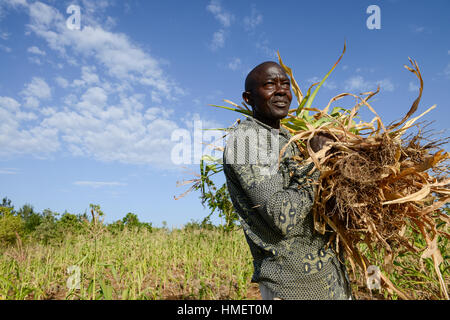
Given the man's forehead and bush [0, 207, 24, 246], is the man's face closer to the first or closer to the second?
the man's forehead

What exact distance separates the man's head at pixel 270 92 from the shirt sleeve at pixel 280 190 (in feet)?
1.24

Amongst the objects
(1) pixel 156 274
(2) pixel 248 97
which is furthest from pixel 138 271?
(2) pixel 248 97

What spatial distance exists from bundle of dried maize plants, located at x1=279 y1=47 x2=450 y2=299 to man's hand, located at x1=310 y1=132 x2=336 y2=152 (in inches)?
1.0

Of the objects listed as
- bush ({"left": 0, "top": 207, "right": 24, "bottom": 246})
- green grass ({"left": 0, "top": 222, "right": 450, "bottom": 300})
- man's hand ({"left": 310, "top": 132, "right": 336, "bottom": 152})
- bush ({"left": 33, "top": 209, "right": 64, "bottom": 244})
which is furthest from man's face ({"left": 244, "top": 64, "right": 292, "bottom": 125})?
bush ({"left": 0, "top": 207, "right": 24, "bottom": 246})

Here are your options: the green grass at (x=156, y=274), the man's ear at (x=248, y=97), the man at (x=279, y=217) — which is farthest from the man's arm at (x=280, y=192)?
the green grass at (x=156, y=274)

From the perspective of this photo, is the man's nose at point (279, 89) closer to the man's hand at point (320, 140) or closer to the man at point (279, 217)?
the man at point (279, 217)

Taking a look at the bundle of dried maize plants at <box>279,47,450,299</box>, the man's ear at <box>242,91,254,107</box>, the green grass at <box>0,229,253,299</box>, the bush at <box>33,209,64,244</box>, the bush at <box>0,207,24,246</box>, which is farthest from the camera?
the bush at <box>0,207,24,246</box>

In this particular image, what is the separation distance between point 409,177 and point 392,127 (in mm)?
296

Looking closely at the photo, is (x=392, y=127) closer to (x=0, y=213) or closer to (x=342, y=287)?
(x=342, y=287)

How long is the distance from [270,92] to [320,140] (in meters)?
0.47

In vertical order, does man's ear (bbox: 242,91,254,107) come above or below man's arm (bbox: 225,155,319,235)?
above

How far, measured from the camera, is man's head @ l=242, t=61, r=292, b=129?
189cm
